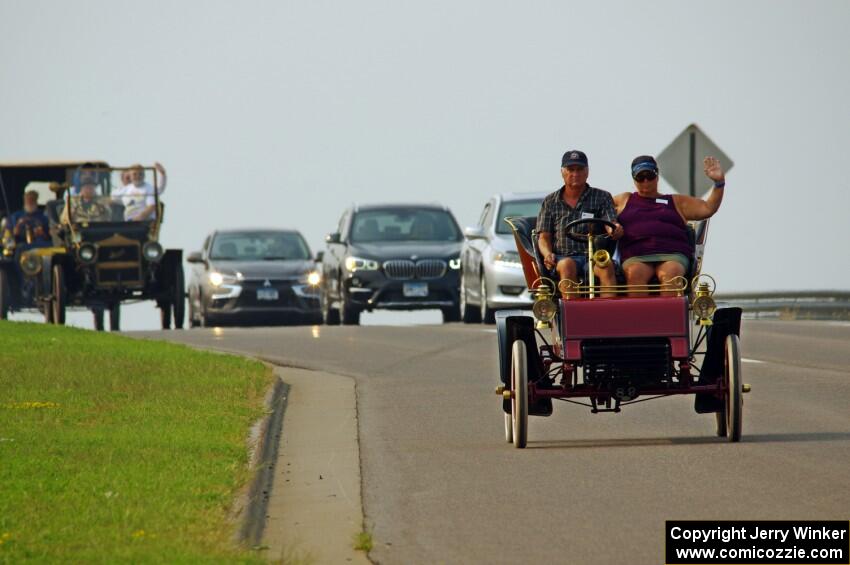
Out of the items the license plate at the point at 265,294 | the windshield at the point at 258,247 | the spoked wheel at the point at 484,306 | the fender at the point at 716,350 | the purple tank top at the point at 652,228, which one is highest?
the purple tank top at the point at 652,228

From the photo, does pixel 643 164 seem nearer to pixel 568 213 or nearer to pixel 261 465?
pixel 568 213

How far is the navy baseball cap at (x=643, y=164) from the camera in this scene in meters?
14.4

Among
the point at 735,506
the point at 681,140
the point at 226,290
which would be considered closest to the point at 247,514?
the point at 735,506

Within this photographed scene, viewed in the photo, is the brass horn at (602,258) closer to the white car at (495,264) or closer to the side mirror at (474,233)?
the side mirror at (474,233)

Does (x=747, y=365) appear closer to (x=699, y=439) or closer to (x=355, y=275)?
(x=699, y=439)

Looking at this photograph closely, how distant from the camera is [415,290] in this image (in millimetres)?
33906

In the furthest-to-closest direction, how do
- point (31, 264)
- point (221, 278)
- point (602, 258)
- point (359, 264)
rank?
point (221, 278), point (31, 264), point (359, 264), point (602, 258)

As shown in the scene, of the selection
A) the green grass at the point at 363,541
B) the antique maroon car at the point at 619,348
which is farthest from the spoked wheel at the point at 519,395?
the green grass at the point at 363,541

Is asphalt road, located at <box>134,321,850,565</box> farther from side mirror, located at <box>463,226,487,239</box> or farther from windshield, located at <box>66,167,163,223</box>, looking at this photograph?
windshield, located at <box>66,167,163,223</box>

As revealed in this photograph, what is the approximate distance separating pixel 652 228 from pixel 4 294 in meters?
24.2

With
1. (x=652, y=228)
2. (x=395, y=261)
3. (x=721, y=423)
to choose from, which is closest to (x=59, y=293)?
(x=395, y=261)

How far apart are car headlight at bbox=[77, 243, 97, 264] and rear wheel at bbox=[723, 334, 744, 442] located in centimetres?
2194

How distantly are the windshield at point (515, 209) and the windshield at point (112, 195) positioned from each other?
6358 mm

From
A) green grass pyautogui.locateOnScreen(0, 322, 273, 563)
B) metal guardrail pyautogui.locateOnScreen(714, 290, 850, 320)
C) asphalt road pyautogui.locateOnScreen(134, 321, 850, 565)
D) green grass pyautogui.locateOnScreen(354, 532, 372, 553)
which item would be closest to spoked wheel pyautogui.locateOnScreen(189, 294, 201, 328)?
metal guardrail pyautogui.locateOnScreen(714, 290, 850, 320)
